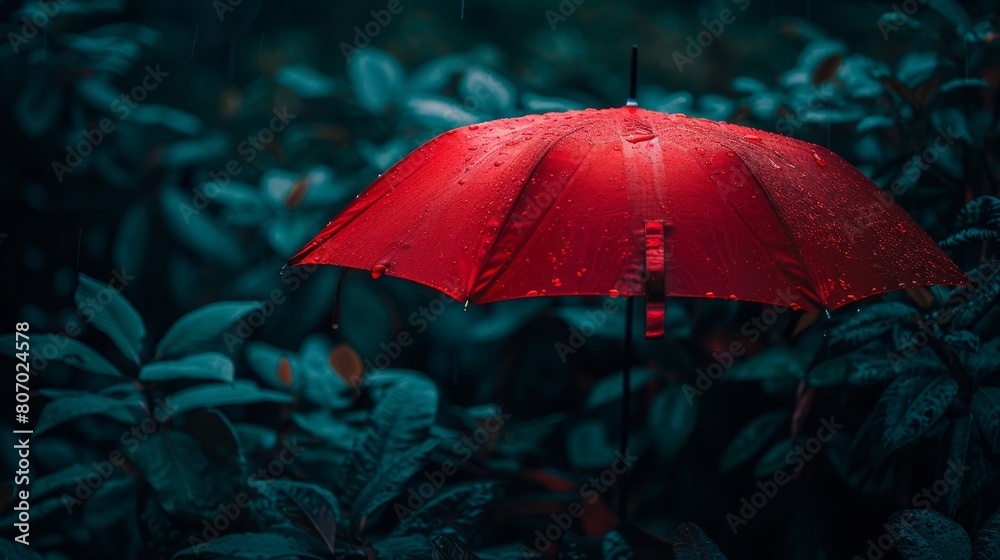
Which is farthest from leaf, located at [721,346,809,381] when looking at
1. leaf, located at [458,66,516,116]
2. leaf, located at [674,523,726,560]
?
leaf, located at [458,66,516,116]

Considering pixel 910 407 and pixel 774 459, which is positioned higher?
pixel 910 407

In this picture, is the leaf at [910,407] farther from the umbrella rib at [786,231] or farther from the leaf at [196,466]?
the leaf at [196,466]

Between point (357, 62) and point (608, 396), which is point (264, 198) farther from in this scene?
point (608, 396)

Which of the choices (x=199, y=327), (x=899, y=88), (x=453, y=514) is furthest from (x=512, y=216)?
(x=899, y=88)

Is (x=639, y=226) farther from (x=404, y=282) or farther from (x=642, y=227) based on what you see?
(x=404, y=282)

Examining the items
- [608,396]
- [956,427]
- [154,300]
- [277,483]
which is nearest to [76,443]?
[154,300]

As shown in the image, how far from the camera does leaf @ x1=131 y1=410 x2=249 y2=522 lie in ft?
7.33

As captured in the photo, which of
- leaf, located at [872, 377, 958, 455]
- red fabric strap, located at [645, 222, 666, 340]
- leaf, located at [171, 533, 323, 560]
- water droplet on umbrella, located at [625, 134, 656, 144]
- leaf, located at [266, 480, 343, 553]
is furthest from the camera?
leaf, located at [872, 377, 958, 455]

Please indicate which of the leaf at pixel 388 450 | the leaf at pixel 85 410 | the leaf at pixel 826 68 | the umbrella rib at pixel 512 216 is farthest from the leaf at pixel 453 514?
the leaf at pixel 826 68

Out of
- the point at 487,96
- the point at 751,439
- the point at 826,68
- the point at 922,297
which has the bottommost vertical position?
the point at 751,439

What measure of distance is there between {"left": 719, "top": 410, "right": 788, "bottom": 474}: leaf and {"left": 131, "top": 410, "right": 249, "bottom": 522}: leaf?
1.54 meters

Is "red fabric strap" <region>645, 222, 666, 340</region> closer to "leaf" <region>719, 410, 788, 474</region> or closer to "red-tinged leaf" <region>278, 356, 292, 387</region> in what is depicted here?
"leaf" <region>719, 410, 788, 474</region>

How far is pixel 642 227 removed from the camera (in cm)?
128

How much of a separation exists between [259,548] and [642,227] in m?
1.28
